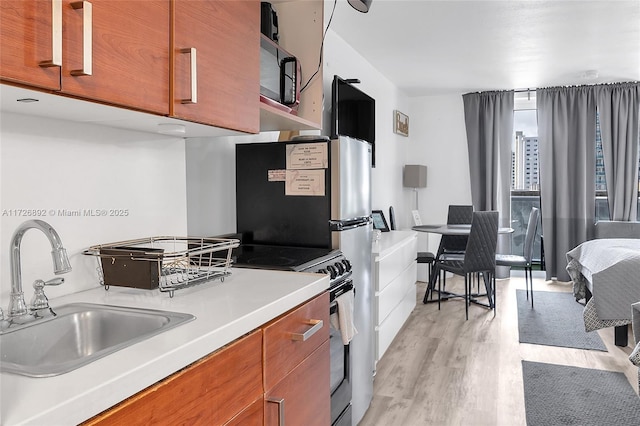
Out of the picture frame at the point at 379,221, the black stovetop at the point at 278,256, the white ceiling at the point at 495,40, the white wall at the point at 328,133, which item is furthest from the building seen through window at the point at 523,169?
the black stovetop at the point at 278,256

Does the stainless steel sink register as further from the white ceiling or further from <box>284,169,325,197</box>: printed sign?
the white ceiling

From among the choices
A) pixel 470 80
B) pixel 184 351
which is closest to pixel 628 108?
pixel 470 80

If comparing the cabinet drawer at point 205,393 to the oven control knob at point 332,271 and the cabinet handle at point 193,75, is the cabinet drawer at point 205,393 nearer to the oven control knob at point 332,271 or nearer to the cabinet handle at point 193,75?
the cabinet handle at point 193,75

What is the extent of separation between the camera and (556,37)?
3887 millimetres

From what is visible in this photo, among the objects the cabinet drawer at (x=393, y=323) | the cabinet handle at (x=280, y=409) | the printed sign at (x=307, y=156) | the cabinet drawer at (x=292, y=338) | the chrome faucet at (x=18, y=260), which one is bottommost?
the cabinet drawer at (x=393, y=323)

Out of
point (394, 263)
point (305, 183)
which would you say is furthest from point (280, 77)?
point (394, 263)

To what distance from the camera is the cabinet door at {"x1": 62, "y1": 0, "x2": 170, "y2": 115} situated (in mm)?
932

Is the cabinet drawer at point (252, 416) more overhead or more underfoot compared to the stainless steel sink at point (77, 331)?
more underfoot

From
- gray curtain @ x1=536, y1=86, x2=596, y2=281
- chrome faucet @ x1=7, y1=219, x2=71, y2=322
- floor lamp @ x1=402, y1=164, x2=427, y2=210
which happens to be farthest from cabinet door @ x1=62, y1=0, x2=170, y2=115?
gray curtain @ x1=536, y1=86, x2=596, y2=281

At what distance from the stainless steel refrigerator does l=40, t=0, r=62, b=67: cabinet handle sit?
4.50ft

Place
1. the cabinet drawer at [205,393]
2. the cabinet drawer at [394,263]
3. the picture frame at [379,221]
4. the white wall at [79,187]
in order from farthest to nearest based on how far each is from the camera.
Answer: the picture frame at [379,221], the cabinet drawer at [394,263], the white wall at [79,187], the cabinet drawer at [205,393]

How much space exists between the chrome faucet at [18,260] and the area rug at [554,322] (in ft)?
11.7

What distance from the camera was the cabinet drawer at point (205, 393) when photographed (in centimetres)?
79

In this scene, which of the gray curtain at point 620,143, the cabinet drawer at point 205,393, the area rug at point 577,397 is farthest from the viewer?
the gray curtain at point 620,143
